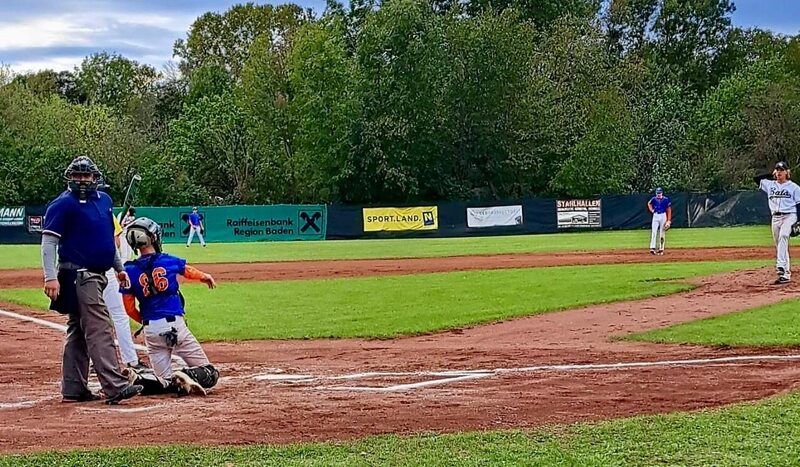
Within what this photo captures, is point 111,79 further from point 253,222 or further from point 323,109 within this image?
point 253,222

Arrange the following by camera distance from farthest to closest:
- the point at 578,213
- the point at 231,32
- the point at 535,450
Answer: the point at 231,32
the point at 578,213
the point at 535,450

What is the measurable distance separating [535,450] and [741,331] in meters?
6.84

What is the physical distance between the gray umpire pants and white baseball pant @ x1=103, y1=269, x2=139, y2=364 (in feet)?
3.69

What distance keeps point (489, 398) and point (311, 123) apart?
51762mm

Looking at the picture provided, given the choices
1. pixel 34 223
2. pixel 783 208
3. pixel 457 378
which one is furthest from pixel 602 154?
pixel 457 378

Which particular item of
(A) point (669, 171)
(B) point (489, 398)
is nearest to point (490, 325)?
(B) point (489, 398)

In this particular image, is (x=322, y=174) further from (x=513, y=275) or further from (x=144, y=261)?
(x=144, y=261)

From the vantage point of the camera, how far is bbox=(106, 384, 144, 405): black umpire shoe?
26.9 feet

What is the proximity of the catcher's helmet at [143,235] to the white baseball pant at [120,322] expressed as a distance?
918 mm

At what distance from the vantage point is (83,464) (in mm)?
5680

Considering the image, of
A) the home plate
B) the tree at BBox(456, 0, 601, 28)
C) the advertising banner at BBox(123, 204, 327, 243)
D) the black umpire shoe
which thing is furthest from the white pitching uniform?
the tree at BBox(456, 0, 601, 28)

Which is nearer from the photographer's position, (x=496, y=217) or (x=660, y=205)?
(x=660, y=205)

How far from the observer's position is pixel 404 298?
1744 centimetres

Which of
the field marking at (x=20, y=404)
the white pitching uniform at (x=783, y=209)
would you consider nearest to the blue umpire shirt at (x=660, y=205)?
the white pitching uniform at (x=783, y=209)
